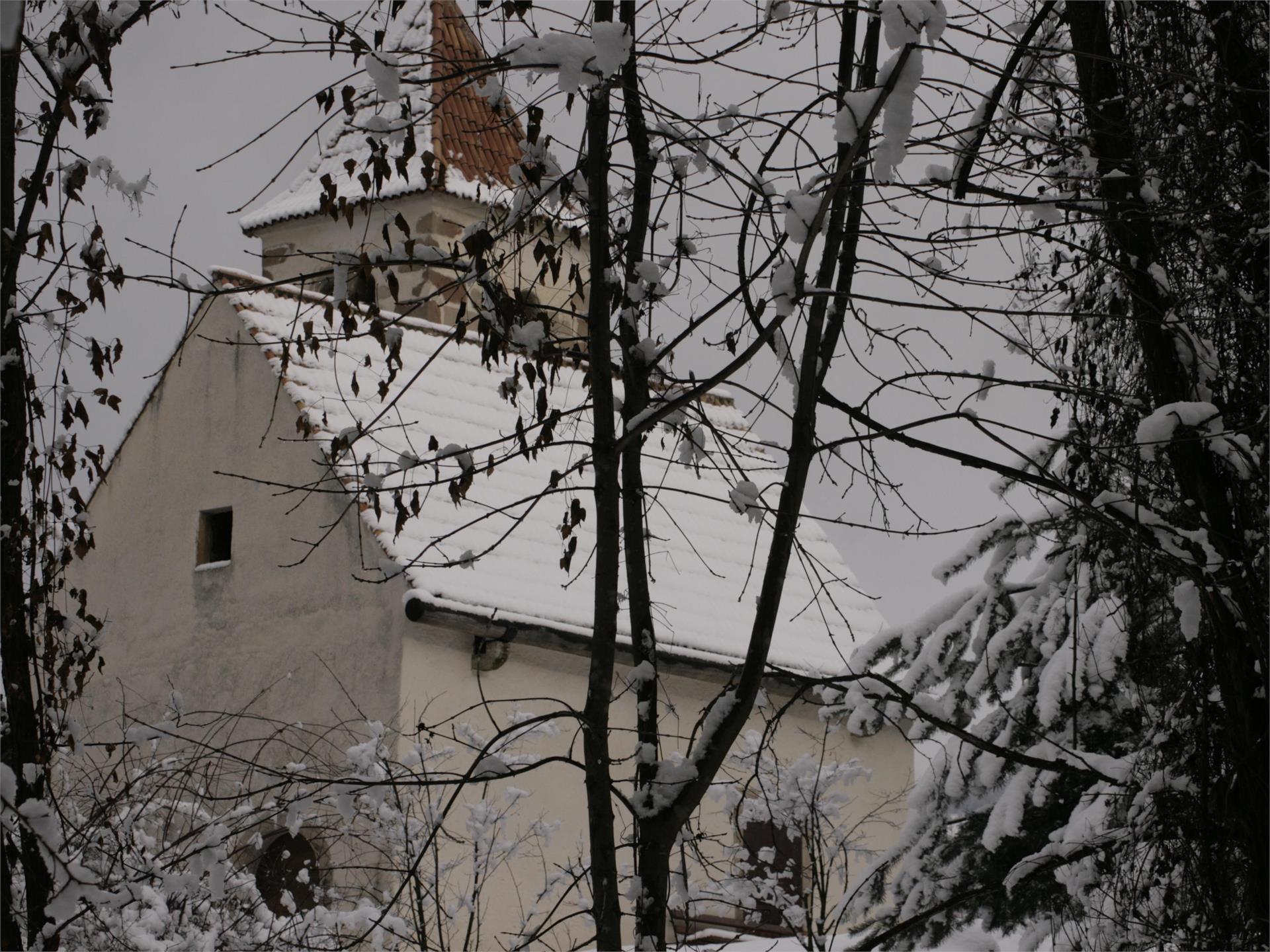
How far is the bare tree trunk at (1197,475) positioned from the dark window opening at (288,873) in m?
Result: 6.10

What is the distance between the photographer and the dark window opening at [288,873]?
31.4ft

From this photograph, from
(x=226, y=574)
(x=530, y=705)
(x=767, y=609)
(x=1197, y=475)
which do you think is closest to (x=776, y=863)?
(x=530, y=705)

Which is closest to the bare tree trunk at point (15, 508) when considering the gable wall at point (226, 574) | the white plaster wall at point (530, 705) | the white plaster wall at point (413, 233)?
the white plaster wall at point (530, 705)

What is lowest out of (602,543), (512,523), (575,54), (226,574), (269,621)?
(269,621)

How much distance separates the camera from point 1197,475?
4.19 meters

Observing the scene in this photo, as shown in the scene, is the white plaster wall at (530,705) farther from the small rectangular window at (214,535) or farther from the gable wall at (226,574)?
the small rectangular window at (214,535)

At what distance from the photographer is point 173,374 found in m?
14.0

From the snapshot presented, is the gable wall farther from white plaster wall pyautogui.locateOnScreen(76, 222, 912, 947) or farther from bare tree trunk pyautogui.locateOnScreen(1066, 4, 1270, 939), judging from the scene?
bare tree trunk pyautogui.locateOnScreen(1066, 4, 1270, 939)

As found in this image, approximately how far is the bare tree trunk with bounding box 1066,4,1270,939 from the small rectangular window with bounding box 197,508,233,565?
10097mm

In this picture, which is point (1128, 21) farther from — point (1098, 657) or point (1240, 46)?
point (1098, 657)

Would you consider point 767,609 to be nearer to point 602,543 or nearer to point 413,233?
point 602,543

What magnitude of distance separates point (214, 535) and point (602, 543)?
1061 centimetres

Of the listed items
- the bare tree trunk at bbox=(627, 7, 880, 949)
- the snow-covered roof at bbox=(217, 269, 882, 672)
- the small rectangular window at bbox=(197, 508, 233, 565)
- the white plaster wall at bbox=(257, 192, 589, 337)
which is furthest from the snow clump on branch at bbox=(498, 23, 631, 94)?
the white plaster wall at bbox=(257, 192, 589, 337)

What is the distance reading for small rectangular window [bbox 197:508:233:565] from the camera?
13.2 meters
